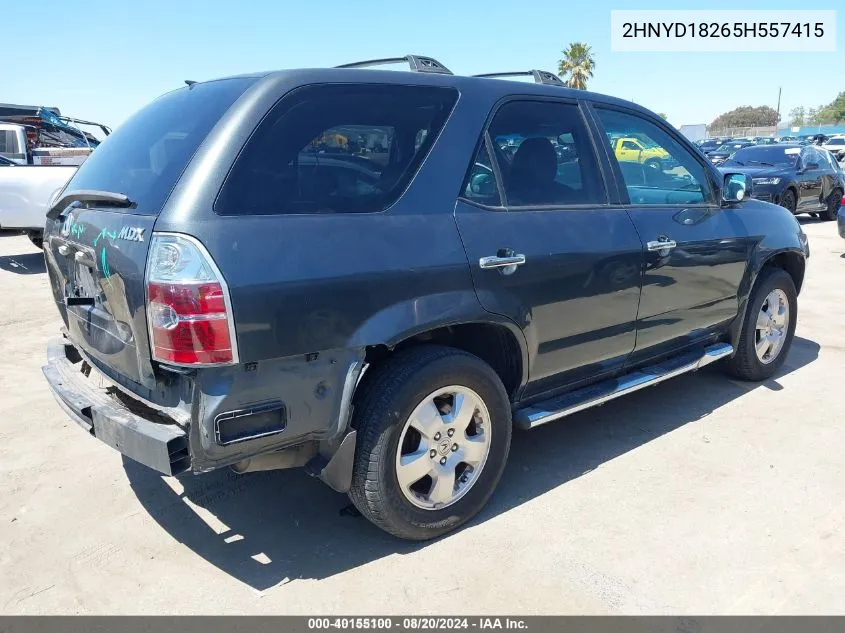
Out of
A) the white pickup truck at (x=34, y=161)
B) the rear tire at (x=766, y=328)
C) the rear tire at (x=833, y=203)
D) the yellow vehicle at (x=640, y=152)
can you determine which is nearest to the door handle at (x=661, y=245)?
the yellow vehicle at (x=640, y=152)

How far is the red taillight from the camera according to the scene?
2.22 meters

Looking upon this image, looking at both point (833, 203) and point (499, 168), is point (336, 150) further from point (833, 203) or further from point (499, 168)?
point (833, 203)

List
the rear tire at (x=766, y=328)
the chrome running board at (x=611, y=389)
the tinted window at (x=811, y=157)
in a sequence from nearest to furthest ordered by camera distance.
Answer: the chrome running board at (x=611, y=389) → the rear tire at (x=766, y=328) → the tinted window at (x=811, y=157)

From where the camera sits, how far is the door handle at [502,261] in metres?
2.85

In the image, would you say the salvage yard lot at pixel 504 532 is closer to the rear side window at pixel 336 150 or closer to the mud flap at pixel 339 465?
the mud flap at pixel 339 465

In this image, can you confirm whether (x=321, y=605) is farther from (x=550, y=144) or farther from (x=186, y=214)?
(x=550, y=144)

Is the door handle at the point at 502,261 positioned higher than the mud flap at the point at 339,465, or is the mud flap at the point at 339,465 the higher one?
the door handle at the point at 502,261

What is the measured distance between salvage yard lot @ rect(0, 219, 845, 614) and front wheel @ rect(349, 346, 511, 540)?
6.7 inches

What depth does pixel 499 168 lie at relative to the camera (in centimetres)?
307

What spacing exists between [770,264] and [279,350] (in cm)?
388

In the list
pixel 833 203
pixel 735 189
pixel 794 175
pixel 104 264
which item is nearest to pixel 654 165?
pixel 735 189

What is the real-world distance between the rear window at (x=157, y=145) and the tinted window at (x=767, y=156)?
1404cm

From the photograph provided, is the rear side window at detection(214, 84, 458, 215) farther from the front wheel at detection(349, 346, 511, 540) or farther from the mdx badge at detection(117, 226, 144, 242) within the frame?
the front wheel at detection(349, 346, 511, 540)

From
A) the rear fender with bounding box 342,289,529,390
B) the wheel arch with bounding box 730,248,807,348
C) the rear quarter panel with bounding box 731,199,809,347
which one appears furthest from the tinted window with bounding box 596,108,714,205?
the rear fender with bounding box 342,289,529,390
